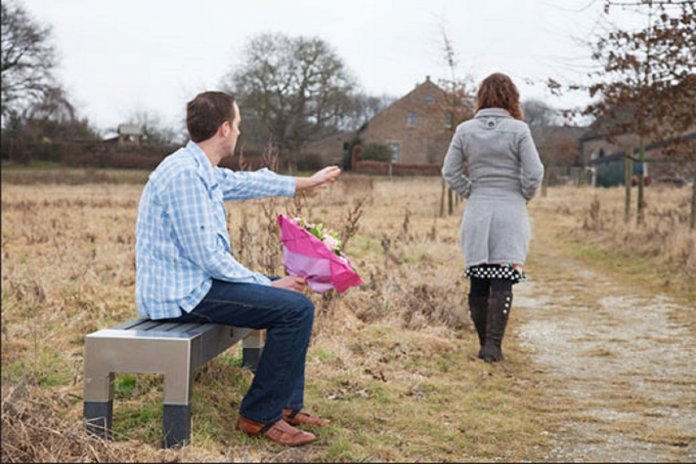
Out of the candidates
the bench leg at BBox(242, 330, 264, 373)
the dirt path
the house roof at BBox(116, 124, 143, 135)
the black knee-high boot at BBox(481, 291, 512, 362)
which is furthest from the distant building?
the bench leg at BBox(242, 330, 264, 373)

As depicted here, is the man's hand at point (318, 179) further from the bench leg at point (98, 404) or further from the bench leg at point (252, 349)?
the bench leg at point (98, 404)

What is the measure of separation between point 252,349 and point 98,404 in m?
1.58

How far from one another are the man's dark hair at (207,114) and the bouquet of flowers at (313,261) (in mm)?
555

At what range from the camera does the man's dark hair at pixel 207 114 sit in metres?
4.25

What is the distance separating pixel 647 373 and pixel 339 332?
2.19 meters

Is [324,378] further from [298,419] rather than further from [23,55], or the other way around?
[23,55]

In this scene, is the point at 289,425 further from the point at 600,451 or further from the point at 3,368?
the point at 3,368

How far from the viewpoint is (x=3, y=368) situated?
17.9 feet

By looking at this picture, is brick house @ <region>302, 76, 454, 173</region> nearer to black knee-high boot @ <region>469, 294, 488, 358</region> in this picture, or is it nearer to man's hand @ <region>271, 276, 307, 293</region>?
black knee-high boot @ <region>469, 294, 488, 358</region>

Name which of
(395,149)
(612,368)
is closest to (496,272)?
(612,368)

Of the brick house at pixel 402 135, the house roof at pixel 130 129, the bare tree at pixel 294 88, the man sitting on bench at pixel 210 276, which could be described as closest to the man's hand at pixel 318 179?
the man sitting on bench at pixel 210 276

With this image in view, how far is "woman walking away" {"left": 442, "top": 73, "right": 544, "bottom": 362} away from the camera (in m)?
6.25

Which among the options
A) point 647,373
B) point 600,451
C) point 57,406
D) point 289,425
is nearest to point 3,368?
point 57,406

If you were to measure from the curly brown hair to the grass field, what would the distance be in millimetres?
1715
